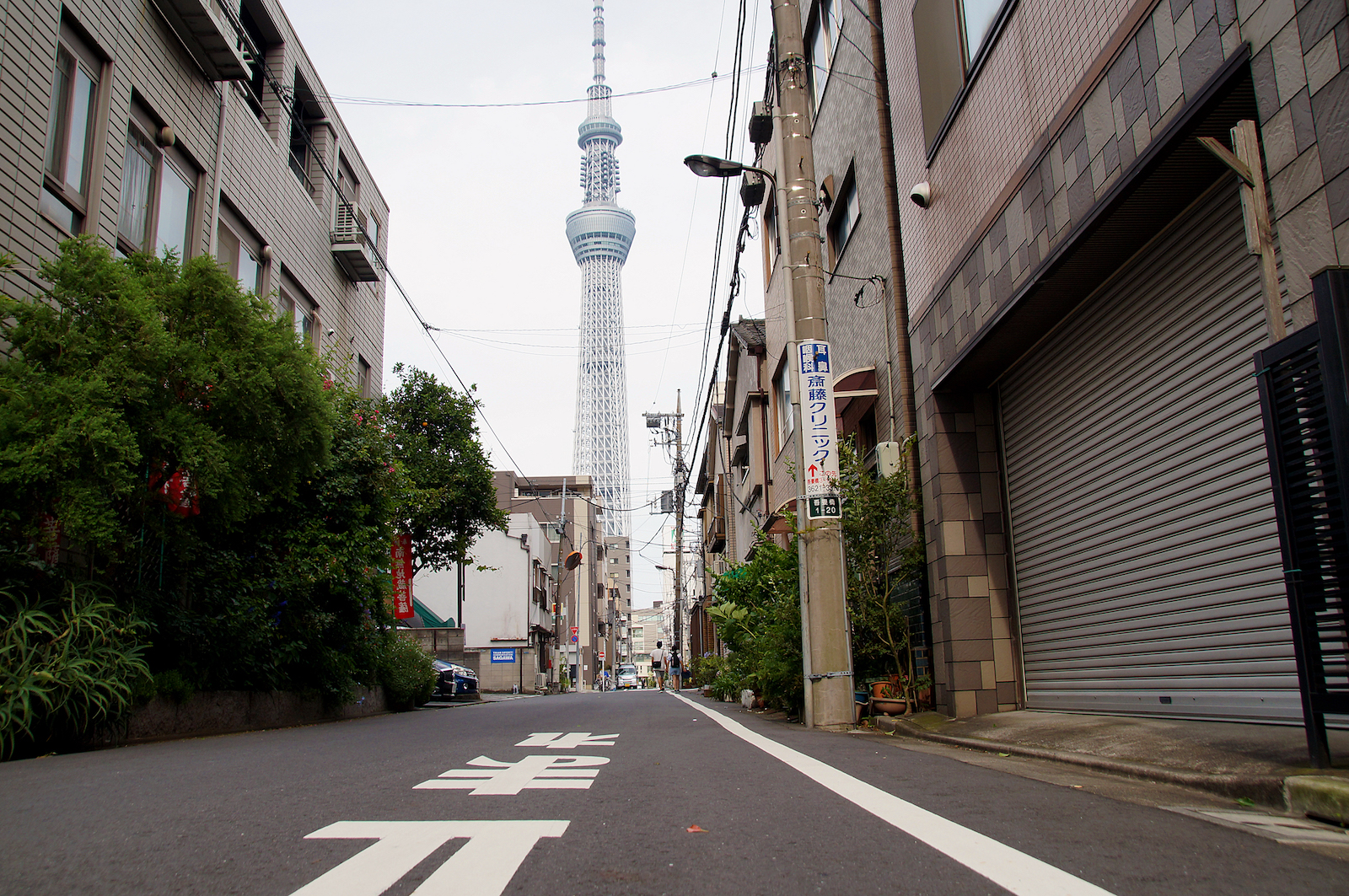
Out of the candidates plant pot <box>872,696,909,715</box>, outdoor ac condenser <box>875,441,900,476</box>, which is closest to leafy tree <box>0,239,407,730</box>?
outdoor ac condenser <box>875,441,900,476</box>

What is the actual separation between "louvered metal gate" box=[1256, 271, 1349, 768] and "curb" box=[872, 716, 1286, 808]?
267 mm

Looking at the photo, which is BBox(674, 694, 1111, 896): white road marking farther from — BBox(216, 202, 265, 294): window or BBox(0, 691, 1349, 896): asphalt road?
BBox(216, 202, 265, 294): window

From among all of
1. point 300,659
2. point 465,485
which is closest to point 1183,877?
point 300,659

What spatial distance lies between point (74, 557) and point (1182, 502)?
9.80 meters

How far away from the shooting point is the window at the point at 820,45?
567 inches

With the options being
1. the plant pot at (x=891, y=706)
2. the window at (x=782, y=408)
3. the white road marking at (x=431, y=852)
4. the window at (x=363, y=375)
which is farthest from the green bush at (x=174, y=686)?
the window at (x=363, y=375)

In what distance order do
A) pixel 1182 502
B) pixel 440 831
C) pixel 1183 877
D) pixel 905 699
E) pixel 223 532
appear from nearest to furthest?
1. pixel 1183 877
2. pixel 440 831
3. pixel 1182 502
4. pixel 905 699
5. pixel 223 532

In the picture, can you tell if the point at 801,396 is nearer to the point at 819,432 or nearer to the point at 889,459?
the point at 819,432

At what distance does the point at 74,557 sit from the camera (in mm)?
9305

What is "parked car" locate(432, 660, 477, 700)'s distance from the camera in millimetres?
24484

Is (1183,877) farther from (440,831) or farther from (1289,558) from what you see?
(440,831)

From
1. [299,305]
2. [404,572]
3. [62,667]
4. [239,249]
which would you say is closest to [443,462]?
[404,572]

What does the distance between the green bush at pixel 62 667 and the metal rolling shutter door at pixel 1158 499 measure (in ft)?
25.0

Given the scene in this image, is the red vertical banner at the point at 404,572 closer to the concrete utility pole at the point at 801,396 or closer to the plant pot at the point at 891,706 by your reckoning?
the concrete utility pole at the point at 801,396
